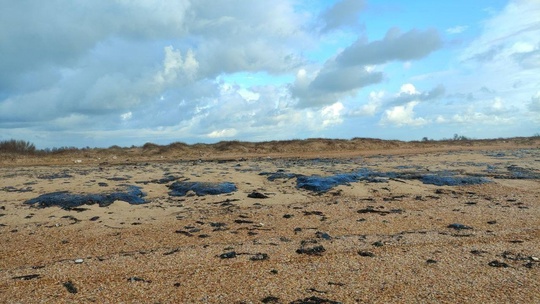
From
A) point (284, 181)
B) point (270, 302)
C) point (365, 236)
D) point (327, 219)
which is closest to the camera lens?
point (270, 302)

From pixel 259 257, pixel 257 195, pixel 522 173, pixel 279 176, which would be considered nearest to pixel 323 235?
pixel 259 257

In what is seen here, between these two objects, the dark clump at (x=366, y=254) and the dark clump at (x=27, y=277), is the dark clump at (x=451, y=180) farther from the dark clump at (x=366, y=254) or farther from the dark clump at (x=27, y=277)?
the dark clump at (x=27, y=277)


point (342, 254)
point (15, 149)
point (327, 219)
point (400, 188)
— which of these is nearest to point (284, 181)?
point (400, 188)

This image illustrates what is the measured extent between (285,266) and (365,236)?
2170 millimetres

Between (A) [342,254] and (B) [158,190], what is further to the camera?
A: (B) [158,190]

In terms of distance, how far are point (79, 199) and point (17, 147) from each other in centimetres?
2543

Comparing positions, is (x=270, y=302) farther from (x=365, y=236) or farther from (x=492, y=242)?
(x=492, y=242)

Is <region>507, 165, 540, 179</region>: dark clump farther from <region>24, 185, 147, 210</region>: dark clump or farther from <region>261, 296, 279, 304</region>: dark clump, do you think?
<region>24, 185, 147, 210</region>: dark clump

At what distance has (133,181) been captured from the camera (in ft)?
43.8

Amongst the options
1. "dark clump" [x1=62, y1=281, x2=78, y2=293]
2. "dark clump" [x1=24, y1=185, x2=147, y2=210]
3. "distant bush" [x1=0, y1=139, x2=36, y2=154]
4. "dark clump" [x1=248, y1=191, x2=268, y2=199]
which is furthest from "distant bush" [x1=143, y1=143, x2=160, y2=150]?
"dark clump" [x1=62, y1=281, x2=78, y2=293]

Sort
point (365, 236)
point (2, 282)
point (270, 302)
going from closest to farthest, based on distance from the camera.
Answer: point (270, 302) → point (2, 282) → point (365, 236)

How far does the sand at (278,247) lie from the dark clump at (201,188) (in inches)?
13.1

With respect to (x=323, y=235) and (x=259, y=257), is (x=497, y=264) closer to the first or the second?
(x=323, y=235)

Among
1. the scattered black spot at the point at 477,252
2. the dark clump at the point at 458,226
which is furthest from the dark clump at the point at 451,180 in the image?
the scattered black spot at the point at 477,252
